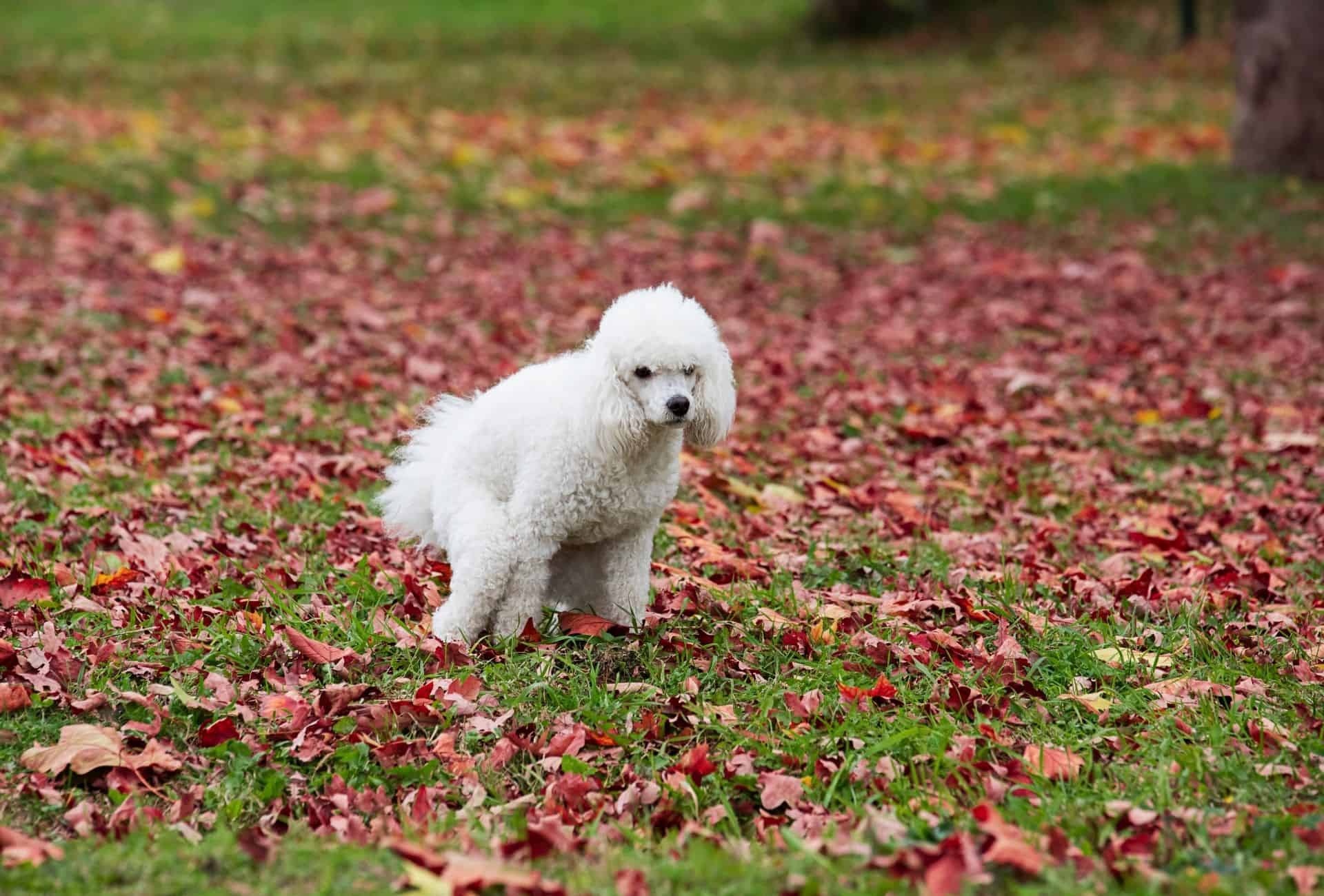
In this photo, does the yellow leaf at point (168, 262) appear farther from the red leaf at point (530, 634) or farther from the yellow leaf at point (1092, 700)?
the yellow leaf at point (1092, 700)

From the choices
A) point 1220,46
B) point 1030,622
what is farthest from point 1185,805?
point 1220,46

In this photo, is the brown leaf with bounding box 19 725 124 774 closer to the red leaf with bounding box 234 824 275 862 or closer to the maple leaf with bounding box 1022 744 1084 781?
the red leaf with bounding box 234 824 275 862

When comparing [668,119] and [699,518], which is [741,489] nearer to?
[699,518]

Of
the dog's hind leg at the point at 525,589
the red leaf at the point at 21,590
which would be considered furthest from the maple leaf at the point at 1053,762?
the red leaf at the point at 21,590

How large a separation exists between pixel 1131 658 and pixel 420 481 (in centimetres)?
249

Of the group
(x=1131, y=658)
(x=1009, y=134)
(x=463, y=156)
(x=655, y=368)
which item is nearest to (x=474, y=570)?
(x=655, y=368)

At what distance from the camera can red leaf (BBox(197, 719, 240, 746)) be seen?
13.8 ft

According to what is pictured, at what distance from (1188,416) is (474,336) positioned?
4.39 m

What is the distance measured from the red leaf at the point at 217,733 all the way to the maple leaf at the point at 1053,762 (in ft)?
7.45

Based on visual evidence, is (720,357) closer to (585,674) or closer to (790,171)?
(585,674)

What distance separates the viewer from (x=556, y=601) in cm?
512

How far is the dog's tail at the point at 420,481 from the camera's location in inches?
204

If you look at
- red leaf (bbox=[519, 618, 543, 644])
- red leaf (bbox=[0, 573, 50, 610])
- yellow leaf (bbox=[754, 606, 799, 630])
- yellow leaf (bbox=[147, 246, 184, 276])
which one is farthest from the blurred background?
red leaf (bbox=[519, 618, 543, 644])

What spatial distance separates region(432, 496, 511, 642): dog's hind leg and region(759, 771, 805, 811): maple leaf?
114cm
